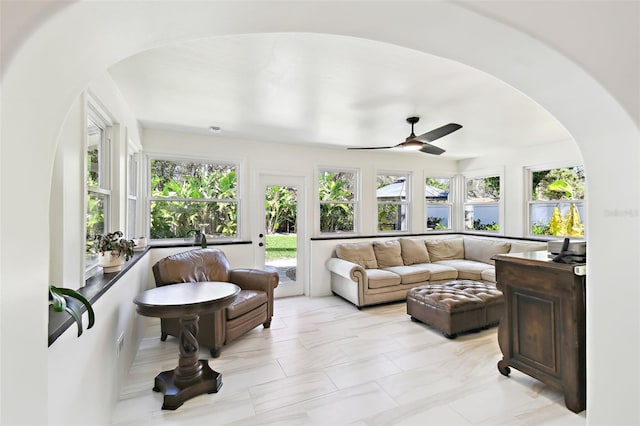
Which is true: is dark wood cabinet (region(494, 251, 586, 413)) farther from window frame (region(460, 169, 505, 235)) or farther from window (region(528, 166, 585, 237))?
window frame (region(460, 169, 505, 235))

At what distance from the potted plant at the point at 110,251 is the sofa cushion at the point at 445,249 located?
4.80 m

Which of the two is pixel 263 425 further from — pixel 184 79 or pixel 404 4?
pixel 184 79

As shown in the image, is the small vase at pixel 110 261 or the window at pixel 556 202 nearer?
the small vase at pixel 110 261

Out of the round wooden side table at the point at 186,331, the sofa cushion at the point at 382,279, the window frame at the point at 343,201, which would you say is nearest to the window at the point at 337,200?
the window frame at the point at 343,201

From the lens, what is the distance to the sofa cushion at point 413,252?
5.25 metres

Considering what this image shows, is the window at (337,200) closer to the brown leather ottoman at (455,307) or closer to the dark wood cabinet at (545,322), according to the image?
the brown leather ottoman at (455,307)

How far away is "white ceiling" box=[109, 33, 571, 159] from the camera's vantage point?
81.1 inches

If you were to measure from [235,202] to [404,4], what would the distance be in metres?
4.04

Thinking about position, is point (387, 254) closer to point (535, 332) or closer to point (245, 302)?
point (245, 302)
